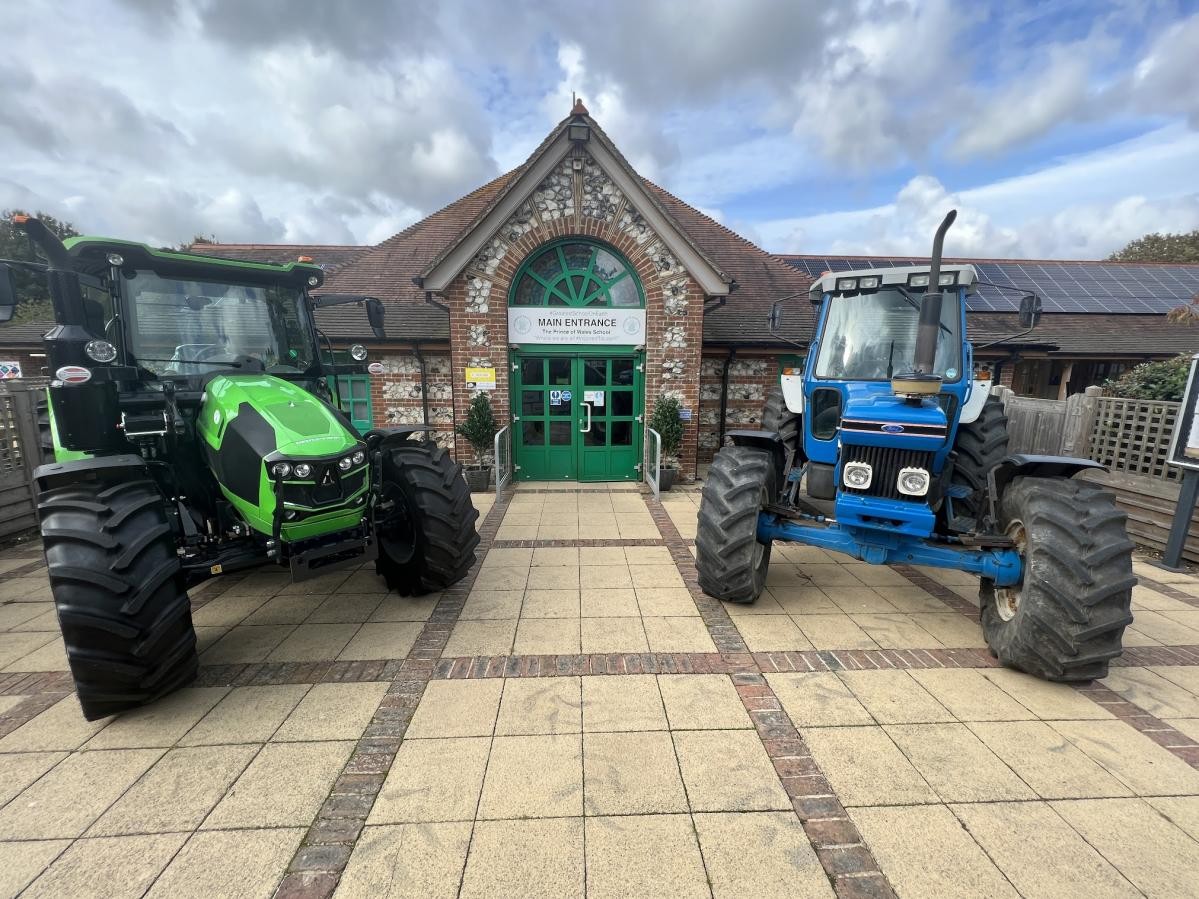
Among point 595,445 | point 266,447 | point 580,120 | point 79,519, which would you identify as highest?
point 580,120

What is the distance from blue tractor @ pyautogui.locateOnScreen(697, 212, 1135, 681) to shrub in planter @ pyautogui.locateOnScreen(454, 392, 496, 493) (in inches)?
182

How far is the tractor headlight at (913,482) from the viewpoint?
324 centimetres

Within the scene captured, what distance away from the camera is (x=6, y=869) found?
1.87m

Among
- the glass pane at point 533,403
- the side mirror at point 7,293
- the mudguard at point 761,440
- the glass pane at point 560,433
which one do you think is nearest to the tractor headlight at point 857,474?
the mudguard at point 761,440

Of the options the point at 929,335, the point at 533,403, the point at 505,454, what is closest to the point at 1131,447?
the point at 929,335

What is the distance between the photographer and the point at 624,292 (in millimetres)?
8070

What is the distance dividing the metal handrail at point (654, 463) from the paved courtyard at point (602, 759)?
11.9 feet

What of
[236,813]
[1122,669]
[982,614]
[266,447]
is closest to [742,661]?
[982,614]

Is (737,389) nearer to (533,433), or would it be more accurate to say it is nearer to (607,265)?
(607,265)

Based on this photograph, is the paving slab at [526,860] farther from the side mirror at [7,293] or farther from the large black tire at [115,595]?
the side mirror at [7,293]

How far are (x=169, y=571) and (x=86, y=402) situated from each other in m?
1.23

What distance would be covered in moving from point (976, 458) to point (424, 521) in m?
4.45

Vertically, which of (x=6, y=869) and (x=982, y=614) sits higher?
(x=982, y=614)

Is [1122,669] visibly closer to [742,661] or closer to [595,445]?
[742,661]
